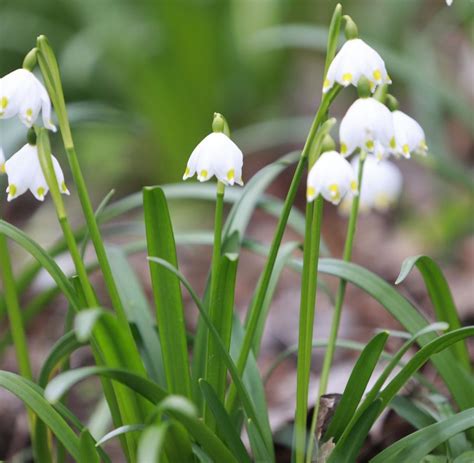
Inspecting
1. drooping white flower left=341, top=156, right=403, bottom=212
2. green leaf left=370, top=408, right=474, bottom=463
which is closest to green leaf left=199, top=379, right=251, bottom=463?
green leaf left=370, top=408, right=474, bottom=463

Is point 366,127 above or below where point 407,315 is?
above

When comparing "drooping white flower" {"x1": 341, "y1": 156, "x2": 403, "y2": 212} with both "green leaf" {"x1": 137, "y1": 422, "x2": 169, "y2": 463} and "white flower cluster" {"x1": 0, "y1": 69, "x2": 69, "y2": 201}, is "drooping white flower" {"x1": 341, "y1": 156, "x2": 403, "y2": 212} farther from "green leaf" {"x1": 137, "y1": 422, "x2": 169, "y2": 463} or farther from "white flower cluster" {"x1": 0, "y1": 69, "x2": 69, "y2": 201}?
"green leaf" {"x1": 137, "y1": 422, "x2": 169, "y2": 463}

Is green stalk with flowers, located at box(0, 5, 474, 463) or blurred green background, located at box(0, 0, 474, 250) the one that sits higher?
blurred green background, located at box(0, 0, 474, 250)

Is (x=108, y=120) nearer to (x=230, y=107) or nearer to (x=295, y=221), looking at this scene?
(x=295, y=221)

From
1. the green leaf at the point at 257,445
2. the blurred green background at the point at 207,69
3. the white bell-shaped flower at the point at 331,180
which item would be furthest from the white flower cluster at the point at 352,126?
the blurred green background at the point at 207,69

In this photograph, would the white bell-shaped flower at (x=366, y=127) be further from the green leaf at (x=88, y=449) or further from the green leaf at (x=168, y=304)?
the green leaf at (x=88, y=449)

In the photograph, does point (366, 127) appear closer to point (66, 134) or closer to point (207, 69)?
point (66, 134)

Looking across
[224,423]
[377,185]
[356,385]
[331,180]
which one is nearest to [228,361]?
[224,423]
